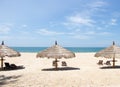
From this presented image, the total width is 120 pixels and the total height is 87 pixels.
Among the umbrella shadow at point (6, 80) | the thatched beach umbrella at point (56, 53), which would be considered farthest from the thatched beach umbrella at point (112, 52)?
the umbrella shadow at point (6, 80)

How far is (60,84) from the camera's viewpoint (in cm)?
1402

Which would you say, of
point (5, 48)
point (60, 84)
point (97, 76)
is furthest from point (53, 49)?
point (60, 84)

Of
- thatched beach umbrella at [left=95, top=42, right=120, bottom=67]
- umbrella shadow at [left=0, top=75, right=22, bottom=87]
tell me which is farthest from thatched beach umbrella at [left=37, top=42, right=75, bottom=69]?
umbrella shadow at [left=0, top=75, right=22, bottom=87]

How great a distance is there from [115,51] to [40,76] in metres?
6.71

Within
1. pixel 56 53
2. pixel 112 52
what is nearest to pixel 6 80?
pixel 56 53

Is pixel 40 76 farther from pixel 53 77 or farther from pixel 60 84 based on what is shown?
pixel 60 84

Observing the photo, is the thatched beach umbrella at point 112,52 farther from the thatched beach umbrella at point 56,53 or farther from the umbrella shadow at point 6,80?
the umbrella shadow at point 6,80

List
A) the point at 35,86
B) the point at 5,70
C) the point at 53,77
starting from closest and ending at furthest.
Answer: the point at 35,86 < the point at 53,77 < the point at 5,70

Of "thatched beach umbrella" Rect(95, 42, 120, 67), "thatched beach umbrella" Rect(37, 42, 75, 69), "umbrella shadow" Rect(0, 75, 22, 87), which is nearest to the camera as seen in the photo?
"umbrella shadow" Rect(0, 75, 22, 87)

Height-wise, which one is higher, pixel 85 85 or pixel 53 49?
pixel 53 49

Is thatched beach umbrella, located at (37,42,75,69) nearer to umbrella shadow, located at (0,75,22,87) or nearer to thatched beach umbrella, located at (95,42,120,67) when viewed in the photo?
thatched beach umbrella, located at (95,42,120,67)

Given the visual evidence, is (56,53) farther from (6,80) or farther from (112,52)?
(6,80)

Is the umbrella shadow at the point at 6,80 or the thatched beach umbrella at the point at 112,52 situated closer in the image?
the umbrella shadow at the point at 6,80

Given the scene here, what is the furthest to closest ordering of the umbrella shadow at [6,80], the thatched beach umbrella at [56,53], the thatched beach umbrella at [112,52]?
1. the thatched beach umbrella at [112,52]
2. the thatched beach umbrella at [56,53]
3. the umbrella shadow at [6,80]
